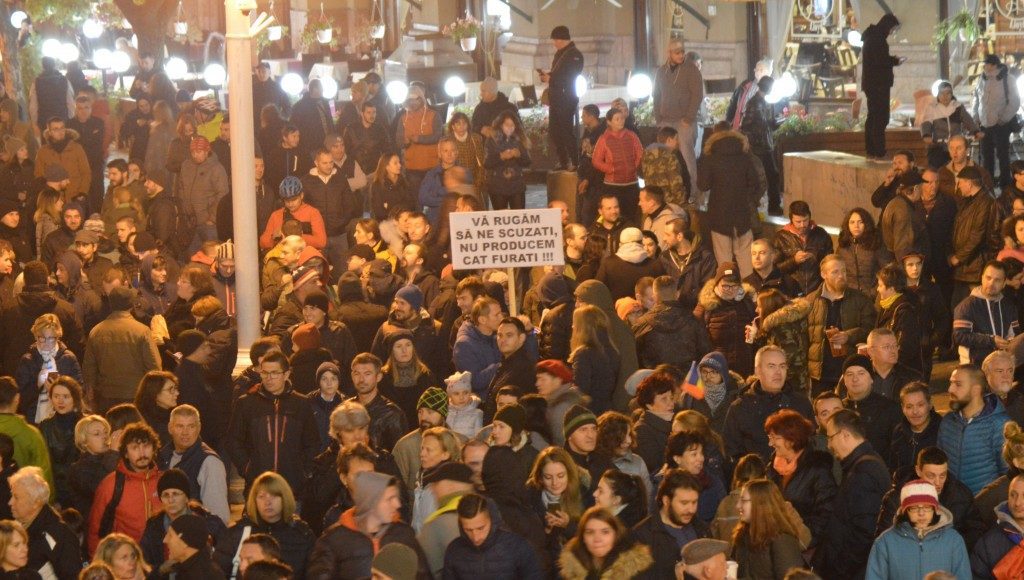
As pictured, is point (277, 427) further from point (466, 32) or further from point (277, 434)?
point (466, 32)

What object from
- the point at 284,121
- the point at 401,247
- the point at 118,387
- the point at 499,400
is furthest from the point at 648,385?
the point at 284,121

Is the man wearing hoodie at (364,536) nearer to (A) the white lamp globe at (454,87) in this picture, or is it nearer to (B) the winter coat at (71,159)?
(B) the winter coat at (71,159)

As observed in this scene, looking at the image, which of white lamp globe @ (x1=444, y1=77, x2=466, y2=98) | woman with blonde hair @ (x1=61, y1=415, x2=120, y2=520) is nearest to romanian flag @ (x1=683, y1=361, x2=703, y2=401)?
woman with blonde hair @ (x1=61, y1=415, x2=120, y2=520)

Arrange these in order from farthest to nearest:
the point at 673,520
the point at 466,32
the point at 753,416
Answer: the point at 466,32 → the point at 753,416 → the point at 673,520

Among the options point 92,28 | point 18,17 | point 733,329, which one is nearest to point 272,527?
point 733,329

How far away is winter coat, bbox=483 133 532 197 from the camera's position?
19984 millimetres

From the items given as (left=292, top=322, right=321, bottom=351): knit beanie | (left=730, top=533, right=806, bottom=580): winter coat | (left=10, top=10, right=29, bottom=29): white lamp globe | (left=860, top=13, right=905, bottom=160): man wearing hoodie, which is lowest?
(left=730, top=533, right=806, bottom=580): winter coat

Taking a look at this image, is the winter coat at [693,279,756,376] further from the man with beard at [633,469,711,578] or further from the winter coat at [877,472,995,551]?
the man with beard at [633,469,711,578]

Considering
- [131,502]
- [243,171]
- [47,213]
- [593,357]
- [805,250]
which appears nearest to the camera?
[131,502]

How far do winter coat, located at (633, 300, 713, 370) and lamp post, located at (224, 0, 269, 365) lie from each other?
2913 mm

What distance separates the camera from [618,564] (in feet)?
29.9

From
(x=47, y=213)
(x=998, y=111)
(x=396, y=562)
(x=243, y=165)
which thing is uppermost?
(x=998, y=111)

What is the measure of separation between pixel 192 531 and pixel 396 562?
1526 millimetres

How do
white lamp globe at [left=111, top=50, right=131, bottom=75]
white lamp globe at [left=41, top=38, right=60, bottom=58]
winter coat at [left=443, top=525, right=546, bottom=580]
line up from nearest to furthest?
1. winter coat at [left=443, top=525, right=546, bottom=580]
2. white lamp globe at [left=41, top=38, right=60, bottom=58]
3. white lamp globe at [left=111, top=50, right=131, bottom=75]
